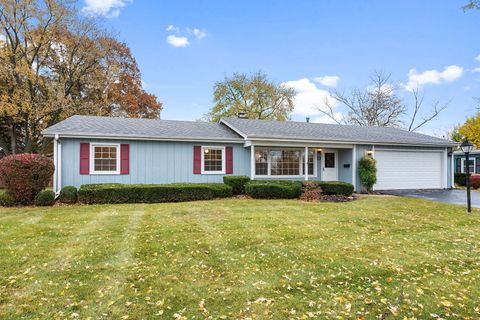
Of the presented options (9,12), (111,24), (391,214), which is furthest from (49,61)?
(391,214)

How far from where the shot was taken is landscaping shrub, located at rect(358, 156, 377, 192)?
1327 cm

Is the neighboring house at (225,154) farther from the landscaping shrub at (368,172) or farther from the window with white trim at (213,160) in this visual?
the landscaping shrub at (368,172)

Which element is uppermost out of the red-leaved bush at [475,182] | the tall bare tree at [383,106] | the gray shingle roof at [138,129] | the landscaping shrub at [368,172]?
the tall bare tree at [383,106]

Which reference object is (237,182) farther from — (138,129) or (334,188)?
(138,129)

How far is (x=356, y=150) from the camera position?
14016mm

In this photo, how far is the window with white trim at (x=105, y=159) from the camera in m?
11.3

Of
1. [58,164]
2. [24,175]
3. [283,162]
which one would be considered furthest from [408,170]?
[24,175]

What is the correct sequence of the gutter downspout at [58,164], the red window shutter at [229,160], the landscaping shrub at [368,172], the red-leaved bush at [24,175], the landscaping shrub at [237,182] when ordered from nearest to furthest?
the red-leaved bush at [24,175] < the gutter downspout at [58,164] < the landscaping shrub at [237,182] < the red window shutter at [229,160] < the landscaping shrub at [368,172]

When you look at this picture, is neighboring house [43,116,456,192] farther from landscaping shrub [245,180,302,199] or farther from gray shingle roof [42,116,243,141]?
landscaping shrub [245,180,302,199]

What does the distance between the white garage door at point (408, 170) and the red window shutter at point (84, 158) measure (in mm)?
12896

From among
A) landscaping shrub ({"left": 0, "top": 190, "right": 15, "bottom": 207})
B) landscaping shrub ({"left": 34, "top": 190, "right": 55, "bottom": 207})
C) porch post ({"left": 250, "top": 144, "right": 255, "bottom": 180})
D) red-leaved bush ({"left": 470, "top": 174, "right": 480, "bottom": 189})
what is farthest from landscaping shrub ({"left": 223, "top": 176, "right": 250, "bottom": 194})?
red-leaved bush ({"left": 470, "top": 174, "right": 480, "bottom": 189})

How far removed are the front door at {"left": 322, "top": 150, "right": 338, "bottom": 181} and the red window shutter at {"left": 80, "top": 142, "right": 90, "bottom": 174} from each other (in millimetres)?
10565

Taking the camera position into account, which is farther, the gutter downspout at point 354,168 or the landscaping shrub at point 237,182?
the gutter downspout at point 354,168

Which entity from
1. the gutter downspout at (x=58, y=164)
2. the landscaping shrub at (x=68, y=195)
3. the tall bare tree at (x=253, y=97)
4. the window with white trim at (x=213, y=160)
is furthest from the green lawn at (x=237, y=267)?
the tall bare tree at (x=253, y=97)
